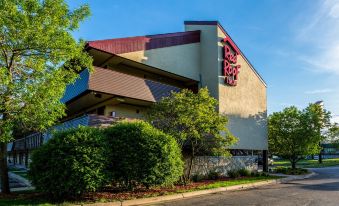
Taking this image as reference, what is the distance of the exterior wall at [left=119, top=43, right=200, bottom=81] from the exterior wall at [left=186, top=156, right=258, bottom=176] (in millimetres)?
7365

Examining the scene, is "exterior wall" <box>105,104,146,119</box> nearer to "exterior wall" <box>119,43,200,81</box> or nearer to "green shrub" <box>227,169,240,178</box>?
"exterior wall" <box>119,43,200,81</box>

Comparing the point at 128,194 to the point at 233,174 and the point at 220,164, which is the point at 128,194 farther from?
the point at 233,174

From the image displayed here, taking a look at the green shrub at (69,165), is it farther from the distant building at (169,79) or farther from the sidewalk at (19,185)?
the distant building at (169,79)

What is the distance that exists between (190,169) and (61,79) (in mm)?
10104

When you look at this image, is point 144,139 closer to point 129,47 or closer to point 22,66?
point 22,66

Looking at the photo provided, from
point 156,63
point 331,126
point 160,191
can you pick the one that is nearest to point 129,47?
point 156,63

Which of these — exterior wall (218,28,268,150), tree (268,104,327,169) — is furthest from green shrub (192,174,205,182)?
tree (268,104,327,169)

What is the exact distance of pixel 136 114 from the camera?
23.8m

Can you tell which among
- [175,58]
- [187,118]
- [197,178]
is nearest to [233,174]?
[197,178]

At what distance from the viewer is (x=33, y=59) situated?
1377cm

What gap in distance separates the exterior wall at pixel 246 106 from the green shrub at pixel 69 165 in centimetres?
1512

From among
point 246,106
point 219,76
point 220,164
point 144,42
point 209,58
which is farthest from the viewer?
point 246,106

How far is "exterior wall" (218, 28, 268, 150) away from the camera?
2694cm

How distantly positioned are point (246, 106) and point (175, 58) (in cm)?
803
